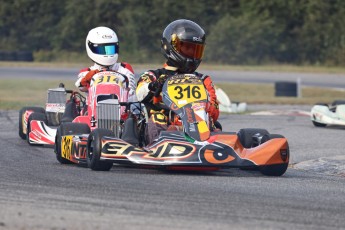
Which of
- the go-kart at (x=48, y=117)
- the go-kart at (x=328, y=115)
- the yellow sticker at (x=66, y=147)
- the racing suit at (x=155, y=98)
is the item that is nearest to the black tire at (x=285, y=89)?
the go-kart at (x=328, y=115)

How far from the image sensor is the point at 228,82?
33.8 meters

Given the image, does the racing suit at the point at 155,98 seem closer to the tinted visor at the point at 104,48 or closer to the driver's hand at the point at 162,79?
the driver's hand at the point at 162,79

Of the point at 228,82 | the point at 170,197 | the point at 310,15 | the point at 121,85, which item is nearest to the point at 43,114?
the point at 121,85

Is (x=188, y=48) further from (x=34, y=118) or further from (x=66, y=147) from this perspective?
(x=34, y=118)

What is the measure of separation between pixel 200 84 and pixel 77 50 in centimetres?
3689

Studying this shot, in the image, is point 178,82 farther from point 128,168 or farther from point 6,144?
point 6,144

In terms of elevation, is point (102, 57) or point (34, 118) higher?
point (102, 57)

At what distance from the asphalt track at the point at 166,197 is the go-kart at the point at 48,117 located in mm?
1712

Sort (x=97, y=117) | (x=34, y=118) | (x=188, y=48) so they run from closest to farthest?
(x=188, y=48)
(x=97, y=117)
(x=34, y=118)

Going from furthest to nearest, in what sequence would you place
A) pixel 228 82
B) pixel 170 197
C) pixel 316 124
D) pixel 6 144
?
1. pixel 228 82
2. pixel 316 124
3. pixel 6 144
4. pixel 170 197

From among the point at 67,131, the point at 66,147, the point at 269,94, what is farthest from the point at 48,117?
the point at 269,94

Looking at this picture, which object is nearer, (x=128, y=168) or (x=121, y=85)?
(x=128, y=168)

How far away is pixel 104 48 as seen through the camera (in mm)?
12875

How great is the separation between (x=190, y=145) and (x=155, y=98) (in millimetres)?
1151
